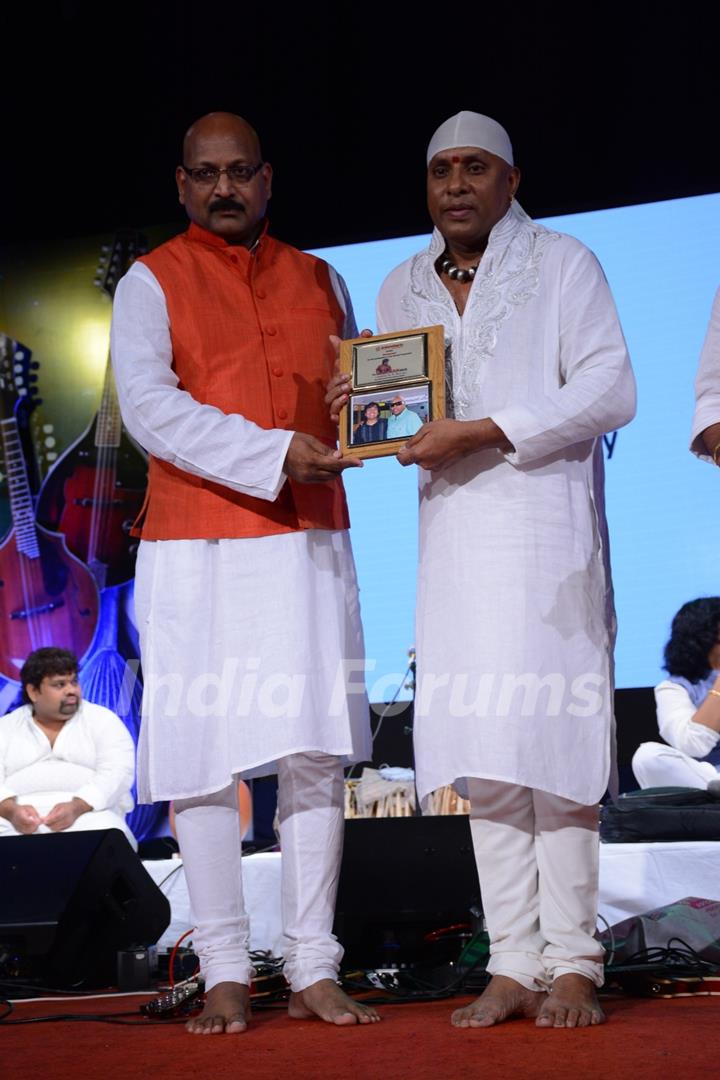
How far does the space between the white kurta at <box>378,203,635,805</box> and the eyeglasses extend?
0.54m

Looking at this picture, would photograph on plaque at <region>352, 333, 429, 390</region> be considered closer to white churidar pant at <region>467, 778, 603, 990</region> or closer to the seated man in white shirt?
white churidar pant at <region>467, 778, 603, 990</region>

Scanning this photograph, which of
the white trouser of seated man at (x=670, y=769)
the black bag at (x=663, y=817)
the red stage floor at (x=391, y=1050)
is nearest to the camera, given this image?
the red stage floor at (x=391, y=1050)

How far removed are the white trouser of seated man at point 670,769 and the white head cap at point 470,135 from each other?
2.62m

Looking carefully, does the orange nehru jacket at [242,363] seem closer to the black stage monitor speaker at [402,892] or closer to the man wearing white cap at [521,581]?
the man wearing white cap at [521,581]

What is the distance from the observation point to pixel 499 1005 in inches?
90.7

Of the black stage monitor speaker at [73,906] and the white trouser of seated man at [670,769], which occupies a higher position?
the white trouser of seated man at [670,769]

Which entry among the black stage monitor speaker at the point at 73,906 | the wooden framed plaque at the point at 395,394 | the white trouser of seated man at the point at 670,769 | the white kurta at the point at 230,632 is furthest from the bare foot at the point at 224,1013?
the white trouser of seated man at the point at 670,769

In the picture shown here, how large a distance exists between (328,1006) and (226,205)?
5.68 ft

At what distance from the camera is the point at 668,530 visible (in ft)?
17.9

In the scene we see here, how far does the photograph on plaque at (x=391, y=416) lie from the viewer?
254cm

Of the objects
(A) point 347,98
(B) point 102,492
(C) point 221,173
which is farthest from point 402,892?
(B) point 102,492

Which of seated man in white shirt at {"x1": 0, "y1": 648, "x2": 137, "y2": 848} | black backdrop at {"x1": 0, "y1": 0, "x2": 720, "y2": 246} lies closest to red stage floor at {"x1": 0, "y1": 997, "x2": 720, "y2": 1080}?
seated man in white shirt at {"x1": 0, "y1": 648, "x2": 137, "y2": 848}

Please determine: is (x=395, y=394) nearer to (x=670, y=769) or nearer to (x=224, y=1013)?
(x=224, y=1013)

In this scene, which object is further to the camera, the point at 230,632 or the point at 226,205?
the point at 226,205
